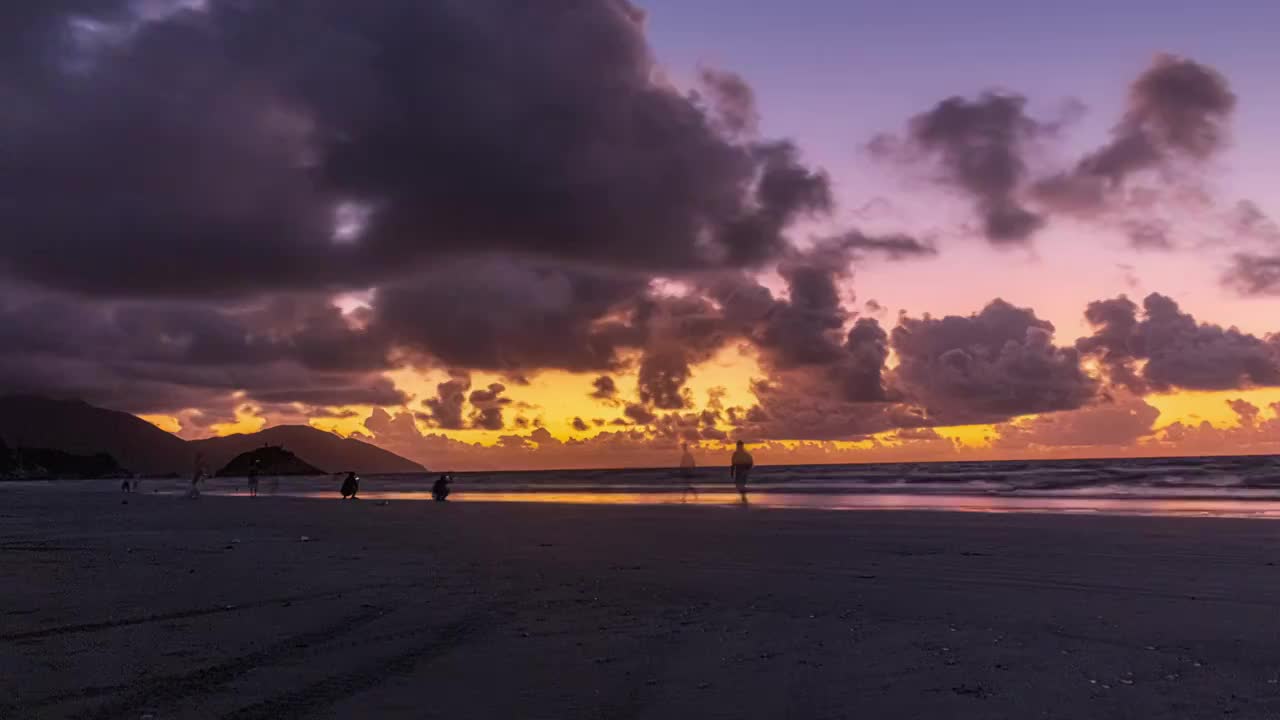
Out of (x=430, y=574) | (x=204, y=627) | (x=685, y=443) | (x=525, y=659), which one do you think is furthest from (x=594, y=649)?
(x=685, y=443)

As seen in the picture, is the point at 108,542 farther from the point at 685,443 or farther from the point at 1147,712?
the point at 685,443

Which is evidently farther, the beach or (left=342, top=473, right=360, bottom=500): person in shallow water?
(left=342, top=473, right=360, bottom=500): person in shallow water

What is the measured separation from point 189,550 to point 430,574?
7576 mm

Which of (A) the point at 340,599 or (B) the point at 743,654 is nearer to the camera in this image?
(B) the point at 743,654

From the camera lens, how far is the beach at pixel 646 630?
22.2ft

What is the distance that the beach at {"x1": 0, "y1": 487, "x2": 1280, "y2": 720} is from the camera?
6.78 metres

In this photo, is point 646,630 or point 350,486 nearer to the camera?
point 646,630

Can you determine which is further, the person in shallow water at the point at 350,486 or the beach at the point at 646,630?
the person in shallow water at the point at 350,486

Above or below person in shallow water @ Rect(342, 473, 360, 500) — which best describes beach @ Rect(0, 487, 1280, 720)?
below

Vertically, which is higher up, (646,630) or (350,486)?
(350,486)

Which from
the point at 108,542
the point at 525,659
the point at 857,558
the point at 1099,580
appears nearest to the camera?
the point at 525,659

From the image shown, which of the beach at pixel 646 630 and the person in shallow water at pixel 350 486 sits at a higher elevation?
the person in shallow water at pixel 350 486

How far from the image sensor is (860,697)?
682cm

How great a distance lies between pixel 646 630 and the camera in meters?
9.55
